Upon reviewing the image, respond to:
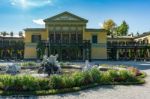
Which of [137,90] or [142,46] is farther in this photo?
[142,46]

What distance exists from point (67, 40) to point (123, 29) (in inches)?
1509

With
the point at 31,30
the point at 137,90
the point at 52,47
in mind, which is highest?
the point at 31,30

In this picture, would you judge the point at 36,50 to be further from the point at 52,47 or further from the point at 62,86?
the point at 62,86

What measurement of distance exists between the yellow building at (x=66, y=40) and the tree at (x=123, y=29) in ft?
105

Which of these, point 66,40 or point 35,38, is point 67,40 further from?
point 35,38

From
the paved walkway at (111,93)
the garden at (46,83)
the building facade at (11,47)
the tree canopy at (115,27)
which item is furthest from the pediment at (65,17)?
the paved walkway at (111,93)

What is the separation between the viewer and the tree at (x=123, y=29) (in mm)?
91875

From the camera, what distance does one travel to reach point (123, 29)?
92.6 meters

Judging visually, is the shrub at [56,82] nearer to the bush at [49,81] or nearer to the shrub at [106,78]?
the bush at [49,81]

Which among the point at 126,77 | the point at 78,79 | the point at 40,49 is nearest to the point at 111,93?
the point at 78,79

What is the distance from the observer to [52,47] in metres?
57.3

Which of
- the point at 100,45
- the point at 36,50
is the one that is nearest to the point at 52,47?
the point at 36,50

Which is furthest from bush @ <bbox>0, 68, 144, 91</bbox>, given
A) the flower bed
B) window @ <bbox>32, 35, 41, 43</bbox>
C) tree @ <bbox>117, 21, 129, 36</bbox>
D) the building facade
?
tree @ <bbox>117, 21, 129, 36</bbox>

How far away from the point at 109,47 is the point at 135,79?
142 feet
